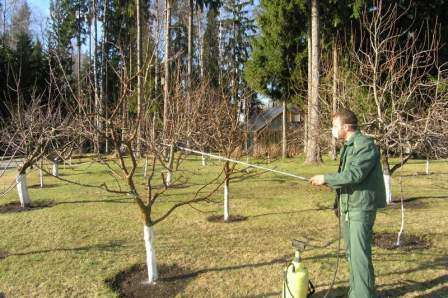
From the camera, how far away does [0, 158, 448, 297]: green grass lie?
4.89 m

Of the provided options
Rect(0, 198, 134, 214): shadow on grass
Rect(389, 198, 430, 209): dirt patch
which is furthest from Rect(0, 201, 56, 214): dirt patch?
Rect(389, 198, 430, 209): dirt patch

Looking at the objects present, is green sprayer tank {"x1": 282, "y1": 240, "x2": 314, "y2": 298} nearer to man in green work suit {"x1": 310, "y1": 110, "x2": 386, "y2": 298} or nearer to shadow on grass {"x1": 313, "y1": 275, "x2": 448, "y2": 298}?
man in green work suit {"x1": 310, "y1": 110, "x2": 386, "y2": 298}

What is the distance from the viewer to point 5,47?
30953 millimetres

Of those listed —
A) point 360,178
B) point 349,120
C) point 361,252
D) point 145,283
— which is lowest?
point 145,283

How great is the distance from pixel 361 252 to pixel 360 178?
2.25ft

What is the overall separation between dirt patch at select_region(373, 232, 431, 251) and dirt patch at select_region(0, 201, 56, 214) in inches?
279

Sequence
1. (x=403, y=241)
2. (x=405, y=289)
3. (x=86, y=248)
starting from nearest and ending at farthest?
(x=405, y=289) → (x=403, y=241) → (x=86, y=248)

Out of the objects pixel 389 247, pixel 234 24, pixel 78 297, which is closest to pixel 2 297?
pixel 78 297

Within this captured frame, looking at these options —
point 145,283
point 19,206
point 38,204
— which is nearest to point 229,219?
point 145,283

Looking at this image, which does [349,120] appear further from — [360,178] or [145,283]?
[145,283]

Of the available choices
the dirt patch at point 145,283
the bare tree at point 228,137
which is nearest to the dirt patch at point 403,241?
the bare tree at point 228,137

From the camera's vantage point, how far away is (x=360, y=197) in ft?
12.8

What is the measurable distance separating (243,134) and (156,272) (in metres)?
4.15

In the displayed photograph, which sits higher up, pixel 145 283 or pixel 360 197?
pixel 360 197
